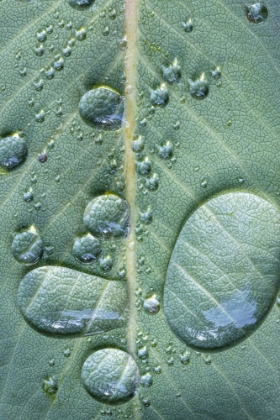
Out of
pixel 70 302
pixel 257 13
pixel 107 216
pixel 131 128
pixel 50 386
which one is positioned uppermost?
pixel 257 13

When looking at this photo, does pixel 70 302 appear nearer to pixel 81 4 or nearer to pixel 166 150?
pixel 166 150

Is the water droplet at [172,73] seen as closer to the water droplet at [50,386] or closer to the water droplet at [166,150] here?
the water droplet at [166,150]

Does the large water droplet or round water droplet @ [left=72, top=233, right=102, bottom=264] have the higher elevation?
round water droplet @ [left=72, top=233, right=102, bottom=264]

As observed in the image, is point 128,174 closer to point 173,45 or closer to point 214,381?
point 173,45

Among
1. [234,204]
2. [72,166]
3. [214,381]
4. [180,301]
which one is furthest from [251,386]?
[72,166]

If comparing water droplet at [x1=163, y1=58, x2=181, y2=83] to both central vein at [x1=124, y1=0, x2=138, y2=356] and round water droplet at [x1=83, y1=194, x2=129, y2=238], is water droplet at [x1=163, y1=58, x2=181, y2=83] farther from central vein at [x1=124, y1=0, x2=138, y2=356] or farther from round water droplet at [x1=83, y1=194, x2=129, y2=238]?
round water droplet at [x1=83, y1=194, x2=129, y2=238]

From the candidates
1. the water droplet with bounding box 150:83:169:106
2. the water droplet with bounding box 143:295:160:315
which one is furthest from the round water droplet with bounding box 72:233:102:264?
the water droplet with bounding box 150:83:169:106

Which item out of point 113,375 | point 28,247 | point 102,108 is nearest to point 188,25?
point 102,108
